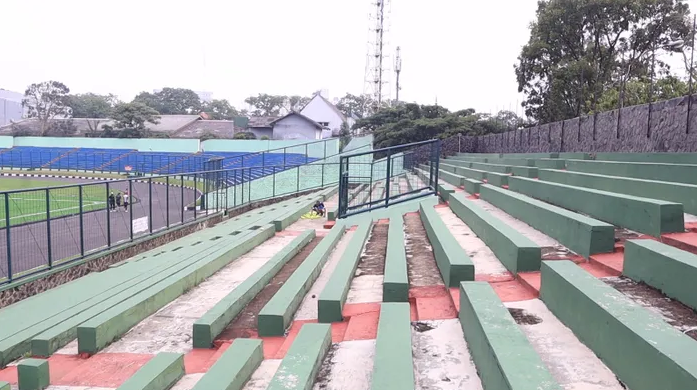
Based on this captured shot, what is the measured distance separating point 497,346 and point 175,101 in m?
97.7

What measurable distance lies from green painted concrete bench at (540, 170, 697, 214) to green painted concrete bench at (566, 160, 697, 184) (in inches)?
18.0

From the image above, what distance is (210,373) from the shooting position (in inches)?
109

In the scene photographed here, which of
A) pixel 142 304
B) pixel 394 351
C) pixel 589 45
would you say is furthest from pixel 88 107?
pixel 394 351

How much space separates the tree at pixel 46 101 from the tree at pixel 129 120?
18541 mm

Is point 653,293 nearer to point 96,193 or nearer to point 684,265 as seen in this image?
point 684,265

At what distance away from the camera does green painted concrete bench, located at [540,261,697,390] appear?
5.66ft

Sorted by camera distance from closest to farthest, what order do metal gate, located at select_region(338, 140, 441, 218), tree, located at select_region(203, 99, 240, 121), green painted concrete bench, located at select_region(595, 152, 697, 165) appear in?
green painted concrete bench, located at select_region(595, 152, 697, 165), metal gate, located at select_region(338, 140, 441, 218), tree, located at select_region(203, 99, 240, 121)

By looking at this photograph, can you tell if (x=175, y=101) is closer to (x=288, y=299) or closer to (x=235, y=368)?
(x=288, y=299)

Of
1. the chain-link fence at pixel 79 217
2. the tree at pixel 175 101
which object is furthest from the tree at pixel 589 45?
the tree at pixel 175 101

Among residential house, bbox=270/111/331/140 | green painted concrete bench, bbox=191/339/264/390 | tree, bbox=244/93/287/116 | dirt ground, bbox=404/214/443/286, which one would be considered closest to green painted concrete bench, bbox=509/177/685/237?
dirt ground, bbox=404/214/443/286

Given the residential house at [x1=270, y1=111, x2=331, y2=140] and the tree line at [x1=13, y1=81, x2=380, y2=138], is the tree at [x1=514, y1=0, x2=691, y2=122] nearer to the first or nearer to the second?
the residential house at [x1=270, y1=111, x2=331, y2=140]

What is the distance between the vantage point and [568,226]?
3.76 m

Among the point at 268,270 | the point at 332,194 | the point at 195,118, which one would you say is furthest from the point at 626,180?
the point at 195,118

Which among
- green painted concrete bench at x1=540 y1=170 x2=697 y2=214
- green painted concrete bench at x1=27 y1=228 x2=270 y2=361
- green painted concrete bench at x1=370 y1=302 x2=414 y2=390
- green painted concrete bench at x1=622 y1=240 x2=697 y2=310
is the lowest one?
green painted concrete bench at x1=27 y1=228 x2=270 y2=361
